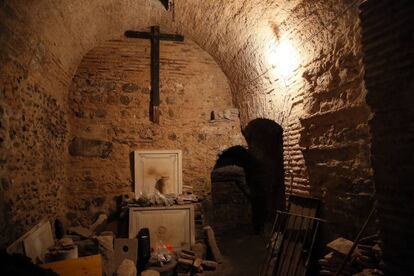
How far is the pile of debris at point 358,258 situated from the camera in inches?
102

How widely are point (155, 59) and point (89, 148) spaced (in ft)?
7.66

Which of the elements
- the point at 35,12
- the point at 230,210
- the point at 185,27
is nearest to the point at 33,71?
the point at 35,12

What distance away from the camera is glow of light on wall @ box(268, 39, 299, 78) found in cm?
418

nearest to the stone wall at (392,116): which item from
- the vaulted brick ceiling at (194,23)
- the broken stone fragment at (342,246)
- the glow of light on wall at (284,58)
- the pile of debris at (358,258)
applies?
the pile of debris at (358,258)

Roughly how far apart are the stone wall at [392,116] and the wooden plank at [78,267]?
10.6 feet

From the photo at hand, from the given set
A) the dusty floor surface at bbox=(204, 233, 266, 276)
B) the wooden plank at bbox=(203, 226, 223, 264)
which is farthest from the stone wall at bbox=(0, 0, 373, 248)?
the wooden plank at bbox=(203, 226, 223, 264)

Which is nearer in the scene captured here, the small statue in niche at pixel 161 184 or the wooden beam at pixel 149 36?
the small statue in niche at pixel 161 184

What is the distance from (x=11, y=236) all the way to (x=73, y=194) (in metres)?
2.37

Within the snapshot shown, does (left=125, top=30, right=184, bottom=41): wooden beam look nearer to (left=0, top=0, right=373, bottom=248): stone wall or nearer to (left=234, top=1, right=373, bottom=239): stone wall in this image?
(left=0, top=0, right=373, bottom=248): stone wall

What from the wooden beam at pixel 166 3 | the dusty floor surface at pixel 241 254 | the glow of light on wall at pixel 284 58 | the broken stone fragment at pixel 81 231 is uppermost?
the wooden beam at pixel 166 3

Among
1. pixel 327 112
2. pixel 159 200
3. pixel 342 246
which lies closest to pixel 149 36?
pixel 159 200

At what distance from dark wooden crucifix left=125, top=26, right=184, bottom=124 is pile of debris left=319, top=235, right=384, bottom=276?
4286 mm

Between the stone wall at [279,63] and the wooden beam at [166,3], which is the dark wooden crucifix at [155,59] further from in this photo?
the wooden beam at [166,3]

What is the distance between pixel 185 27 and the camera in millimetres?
6266
